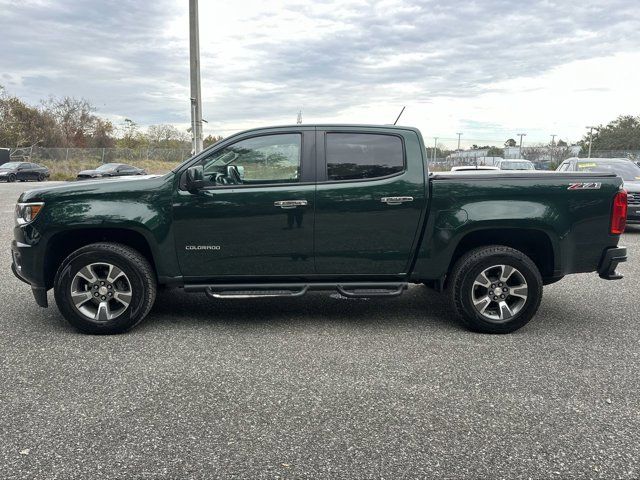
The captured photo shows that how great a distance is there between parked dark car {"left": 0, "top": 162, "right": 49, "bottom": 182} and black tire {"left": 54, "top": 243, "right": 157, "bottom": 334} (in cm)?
3382

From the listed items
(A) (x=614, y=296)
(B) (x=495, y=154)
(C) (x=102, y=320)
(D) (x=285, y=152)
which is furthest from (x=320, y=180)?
(B) (x=495, y=154)

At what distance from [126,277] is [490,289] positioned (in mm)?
3303

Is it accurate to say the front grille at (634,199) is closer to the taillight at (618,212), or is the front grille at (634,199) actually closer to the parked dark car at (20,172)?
the taillight at (618,212)

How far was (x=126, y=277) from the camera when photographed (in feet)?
15.0

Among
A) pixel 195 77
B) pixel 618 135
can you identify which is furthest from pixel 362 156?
pixel 618 135

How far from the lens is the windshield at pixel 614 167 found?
11423 millimetres

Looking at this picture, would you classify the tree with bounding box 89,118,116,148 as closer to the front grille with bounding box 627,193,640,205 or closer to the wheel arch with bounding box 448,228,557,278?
the front grille with bounding box 627,193,640,205

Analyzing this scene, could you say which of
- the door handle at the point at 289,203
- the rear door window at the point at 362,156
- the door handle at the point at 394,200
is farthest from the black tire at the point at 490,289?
the door handle at the point at 289,203

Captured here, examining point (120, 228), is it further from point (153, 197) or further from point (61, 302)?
point (61, 302)

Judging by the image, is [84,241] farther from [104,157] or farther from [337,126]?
[104,157]

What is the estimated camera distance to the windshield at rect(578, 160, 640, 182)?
11.4 metres

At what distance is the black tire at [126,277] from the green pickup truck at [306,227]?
0.5 inches

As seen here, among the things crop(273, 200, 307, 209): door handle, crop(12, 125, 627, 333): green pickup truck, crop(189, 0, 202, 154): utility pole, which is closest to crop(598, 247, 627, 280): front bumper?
crop(12, 125, 627, 333): green pickup truck

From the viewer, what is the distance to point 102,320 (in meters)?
4.56
